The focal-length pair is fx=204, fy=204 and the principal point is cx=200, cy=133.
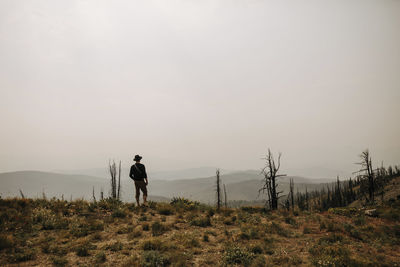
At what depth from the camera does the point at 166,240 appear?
7.10 meters

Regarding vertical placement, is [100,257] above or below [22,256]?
below

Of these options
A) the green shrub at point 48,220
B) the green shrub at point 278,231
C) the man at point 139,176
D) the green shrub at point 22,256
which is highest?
the man at point 139,176

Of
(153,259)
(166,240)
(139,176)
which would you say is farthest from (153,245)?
(139,176)

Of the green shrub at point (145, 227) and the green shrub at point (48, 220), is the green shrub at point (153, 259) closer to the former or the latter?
the green shrub at point (145, 227)

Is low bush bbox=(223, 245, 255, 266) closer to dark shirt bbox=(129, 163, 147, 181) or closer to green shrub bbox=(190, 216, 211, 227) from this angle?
green shrub bbox=(190, 216, 211, 227)

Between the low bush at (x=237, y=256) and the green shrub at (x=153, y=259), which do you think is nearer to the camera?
the green shrub at (x=153, y=259)

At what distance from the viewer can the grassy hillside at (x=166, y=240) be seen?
580 centimetres

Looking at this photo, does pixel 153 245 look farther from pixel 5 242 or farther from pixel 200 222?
pixel 5 242

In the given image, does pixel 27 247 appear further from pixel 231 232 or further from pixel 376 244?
pixel 376 244

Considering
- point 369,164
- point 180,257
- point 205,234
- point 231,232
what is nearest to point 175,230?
point 205,234

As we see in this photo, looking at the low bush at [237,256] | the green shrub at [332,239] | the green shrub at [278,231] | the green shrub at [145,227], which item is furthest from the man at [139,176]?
the green shrub at [332,239]

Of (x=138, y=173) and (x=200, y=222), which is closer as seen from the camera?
(x=200, y=222)

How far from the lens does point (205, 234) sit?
8.08 metres

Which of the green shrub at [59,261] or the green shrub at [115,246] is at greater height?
the green shrub at [59,261]
